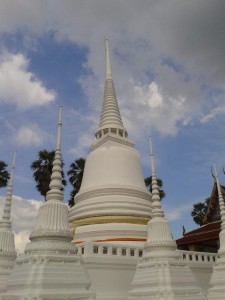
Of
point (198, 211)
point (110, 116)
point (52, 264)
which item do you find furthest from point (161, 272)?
point (198, 211)

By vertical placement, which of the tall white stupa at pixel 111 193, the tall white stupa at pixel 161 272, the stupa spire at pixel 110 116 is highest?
the stupa spire at pixel 110 116

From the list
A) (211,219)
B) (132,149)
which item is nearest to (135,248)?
(132,149)

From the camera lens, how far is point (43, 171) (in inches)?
1163

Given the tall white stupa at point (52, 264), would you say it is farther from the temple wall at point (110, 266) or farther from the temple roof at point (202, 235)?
the temple roof at point (202, 235)

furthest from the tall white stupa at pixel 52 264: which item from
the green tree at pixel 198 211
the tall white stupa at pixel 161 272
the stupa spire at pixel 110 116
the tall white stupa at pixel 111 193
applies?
the green tree at pixel 198 211

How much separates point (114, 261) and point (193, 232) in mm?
10145

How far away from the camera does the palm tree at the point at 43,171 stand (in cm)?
2929

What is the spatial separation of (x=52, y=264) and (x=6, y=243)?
21.8 ft

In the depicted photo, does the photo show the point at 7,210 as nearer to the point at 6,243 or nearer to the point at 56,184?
the point at 6,243

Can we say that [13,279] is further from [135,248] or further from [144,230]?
[144,230]

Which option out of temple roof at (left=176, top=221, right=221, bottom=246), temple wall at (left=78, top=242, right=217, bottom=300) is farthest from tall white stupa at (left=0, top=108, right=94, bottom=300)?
temple roof at (left=176, top=221, right=221, bottom=246)

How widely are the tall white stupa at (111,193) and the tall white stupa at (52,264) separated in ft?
30.9

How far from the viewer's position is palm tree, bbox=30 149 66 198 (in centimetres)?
2929

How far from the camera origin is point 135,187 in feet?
70.2
